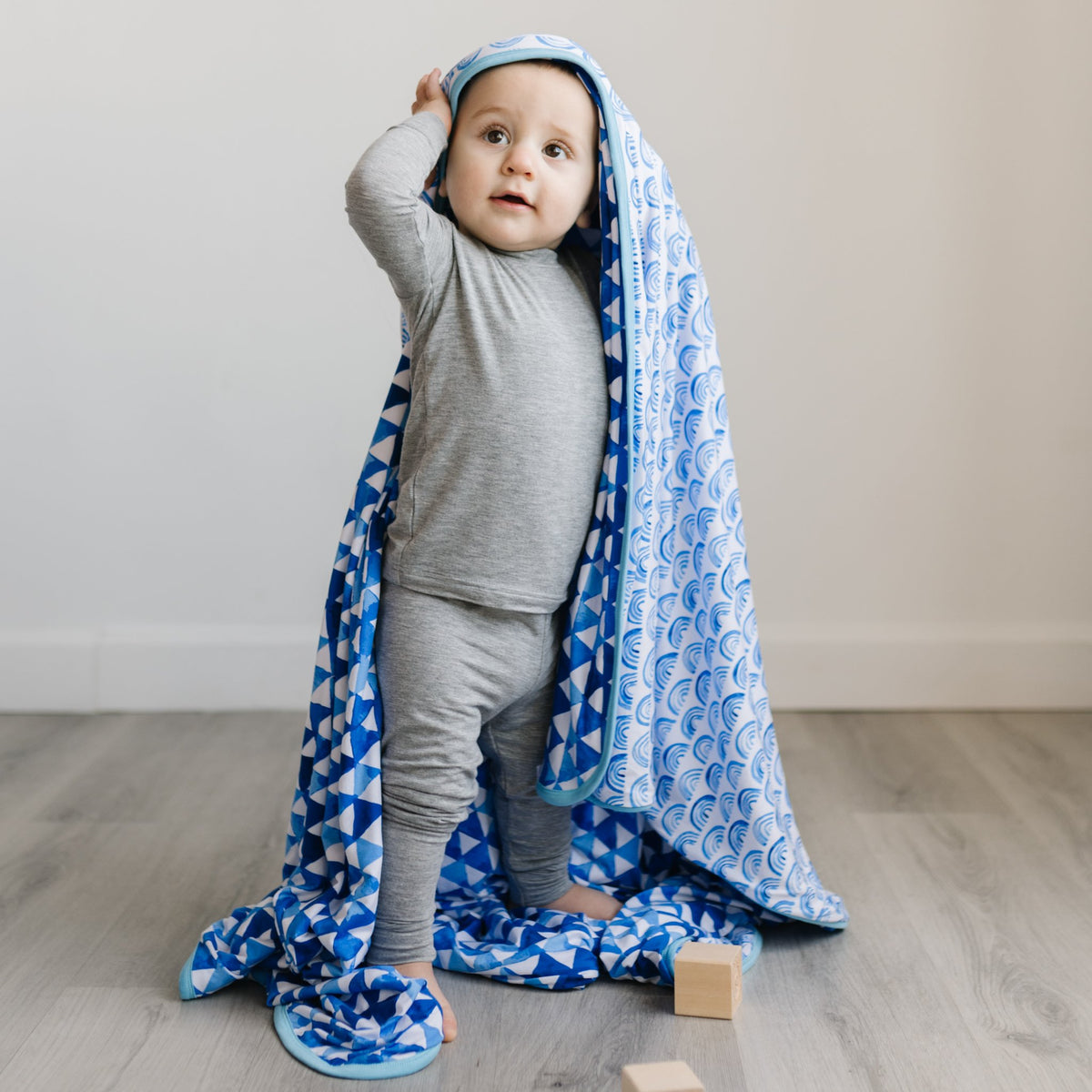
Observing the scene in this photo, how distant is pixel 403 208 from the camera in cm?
103

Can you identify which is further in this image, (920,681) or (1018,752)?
(920,681)

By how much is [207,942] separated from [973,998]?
745 millimetres

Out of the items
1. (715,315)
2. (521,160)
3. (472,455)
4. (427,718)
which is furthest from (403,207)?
(715,315)

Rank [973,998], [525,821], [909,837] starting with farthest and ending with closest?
[909,837]
[525,821]
[973,998]

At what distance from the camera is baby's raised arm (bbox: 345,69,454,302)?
1021 mm

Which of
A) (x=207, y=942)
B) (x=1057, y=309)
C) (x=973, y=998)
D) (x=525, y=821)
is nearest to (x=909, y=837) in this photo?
(x=973, y=998)

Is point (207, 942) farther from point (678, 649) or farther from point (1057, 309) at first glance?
point (1057, 309)

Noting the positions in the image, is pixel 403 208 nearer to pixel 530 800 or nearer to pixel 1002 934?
pixel 530 800

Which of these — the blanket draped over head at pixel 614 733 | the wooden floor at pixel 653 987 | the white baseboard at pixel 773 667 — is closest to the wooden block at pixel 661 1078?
the wooden floor at pixel 653 987

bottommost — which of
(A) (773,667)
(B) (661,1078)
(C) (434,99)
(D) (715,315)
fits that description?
(A) (773,667)

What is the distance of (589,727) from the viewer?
1184mm

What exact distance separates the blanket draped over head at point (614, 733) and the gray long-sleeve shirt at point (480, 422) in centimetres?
6

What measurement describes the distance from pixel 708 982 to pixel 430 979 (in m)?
0.26

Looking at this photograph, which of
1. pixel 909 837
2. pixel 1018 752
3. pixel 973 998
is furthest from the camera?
pixel 1018 752
